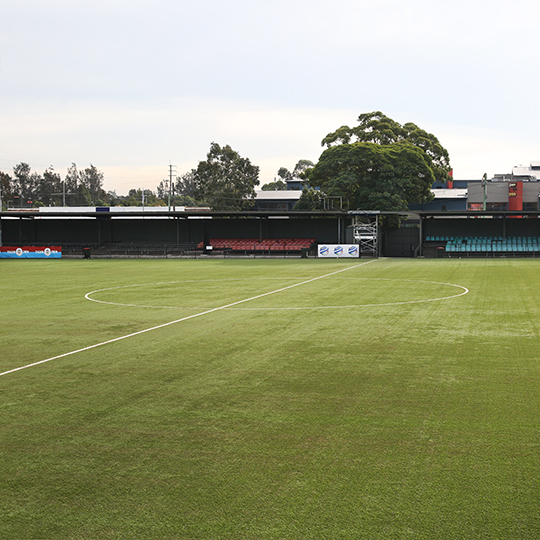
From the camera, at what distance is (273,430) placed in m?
5.89

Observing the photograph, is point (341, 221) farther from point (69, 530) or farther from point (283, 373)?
point (69, 530)

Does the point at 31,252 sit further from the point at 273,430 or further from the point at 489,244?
the point at 273,430

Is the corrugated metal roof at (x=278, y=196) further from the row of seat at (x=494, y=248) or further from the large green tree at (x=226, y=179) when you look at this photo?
the row of seat at (x=494, y=248)

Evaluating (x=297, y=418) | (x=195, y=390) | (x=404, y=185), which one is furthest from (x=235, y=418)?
(x=404, y=185)

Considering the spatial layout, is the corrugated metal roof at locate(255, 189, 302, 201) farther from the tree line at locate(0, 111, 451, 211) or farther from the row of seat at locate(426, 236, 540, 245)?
the row of seat at locate(426, 236, 540, 245)

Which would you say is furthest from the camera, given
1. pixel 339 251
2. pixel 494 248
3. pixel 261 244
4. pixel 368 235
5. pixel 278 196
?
pixel 278 196

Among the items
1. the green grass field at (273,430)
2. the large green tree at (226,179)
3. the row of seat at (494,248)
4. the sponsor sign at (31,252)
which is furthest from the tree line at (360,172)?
the green grass field at (273,430)

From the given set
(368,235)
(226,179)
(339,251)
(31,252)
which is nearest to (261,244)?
(339,251)

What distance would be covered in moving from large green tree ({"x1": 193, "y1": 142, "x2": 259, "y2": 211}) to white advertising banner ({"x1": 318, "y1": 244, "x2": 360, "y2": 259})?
47439 millimetres

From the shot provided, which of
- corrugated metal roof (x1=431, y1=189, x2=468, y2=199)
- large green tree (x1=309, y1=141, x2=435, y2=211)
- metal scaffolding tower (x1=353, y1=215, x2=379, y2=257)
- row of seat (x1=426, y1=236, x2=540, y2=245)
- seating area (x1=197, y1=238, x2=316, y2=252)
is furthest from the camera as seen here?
corrugated metal roof (x1=431, y1=189, x2=468, y2=199)

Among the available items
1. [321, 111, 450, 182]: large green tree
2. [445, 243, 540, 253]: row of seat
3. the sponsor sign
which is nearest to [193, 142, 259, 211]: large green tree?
[321, 111, 450, 182]: large green tree

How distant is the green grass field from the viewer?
4.12 metres

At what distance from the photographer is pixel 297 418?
630 cm

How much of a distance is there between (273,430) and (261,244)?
4747 cm
